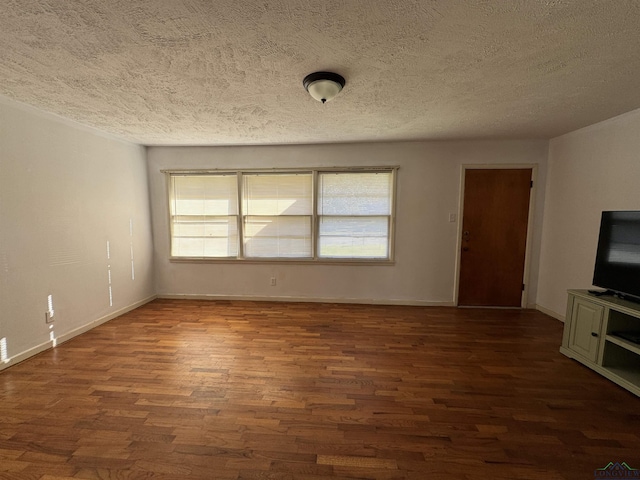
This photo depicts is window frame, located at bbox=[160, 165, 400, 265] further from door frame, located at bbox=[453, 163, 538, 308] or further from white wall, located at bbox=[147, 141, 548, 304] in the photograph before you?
door frame, located at bbox=[453, 163, 538, 308]

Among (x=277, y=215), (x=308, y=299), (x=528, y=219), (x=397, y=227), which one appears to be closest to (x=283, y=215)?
(x=277, y=215)

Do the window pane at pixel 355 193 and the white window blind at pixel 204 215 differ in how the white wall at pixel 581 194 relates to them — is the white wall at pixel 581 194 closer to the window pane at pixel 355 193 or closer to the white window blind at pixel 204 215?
the window pane at pixel 355 193

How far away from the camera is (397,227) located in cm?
396

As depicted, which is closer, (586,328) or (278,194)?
(586,328)

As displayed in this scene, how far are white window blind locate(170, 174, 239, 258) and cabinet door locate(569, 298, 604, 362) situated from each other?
13.8ft

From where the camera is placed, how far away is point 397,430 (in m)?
1.69

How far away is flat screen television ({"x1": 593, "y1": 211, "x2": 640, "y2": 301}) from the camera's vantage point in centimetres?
Result: 223

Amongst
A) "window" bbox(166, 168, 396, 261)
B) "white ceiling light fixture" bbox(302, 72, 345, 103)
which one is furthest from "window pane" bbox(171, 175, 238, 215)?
"white ceiling light fixture" bbox(302, 72, 345, 103)

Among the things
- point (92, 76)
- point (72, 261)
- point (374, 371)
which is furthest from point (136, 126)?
point (374, 371)

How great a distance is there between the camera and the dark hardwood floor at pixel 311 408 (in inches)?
57.5

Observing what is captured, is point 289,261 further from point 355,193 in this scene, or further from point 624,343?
point 624,343

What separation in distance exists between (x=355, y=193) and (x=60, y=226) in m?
3.57

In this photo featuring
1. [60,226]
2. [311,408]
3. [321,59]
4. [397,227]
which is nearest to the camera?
[321,59]

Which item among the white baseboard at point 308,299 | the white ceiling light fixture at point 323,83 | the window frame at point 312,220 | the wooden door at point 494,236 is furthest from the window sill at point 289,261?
the white ceiling light fixture at point 323,83
